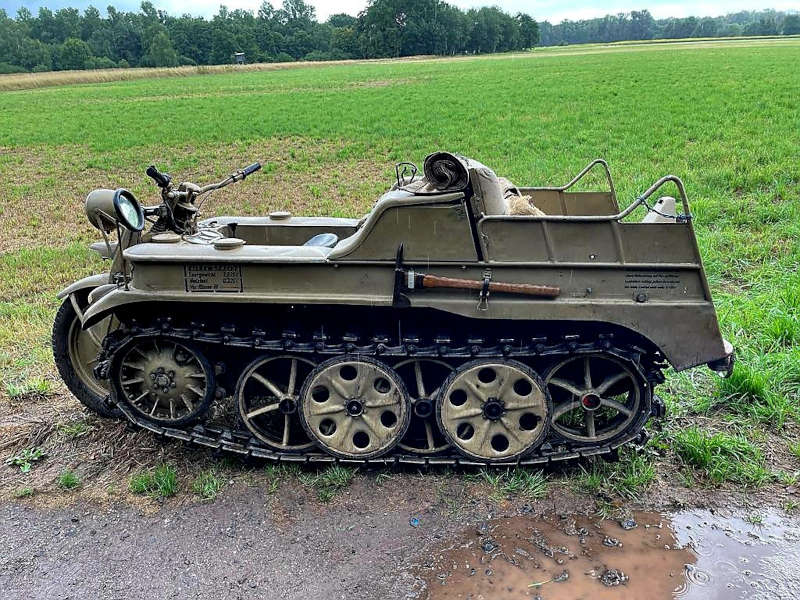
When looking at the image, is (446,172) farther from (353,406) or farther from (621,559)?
(621,559)

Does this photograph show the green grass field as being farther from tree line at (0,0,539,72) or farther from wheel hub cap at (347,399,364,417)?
tree line at (0,0,539,72)

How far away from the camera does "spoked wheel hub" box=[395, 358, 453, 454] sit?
5020 millimetres

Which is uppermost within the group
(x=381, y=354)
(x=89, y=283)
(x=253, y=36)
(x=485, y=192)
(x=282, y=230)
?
(x=253, y=36)

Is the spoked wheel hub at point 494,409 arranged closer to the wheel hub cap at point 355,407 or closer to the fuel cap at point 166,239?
the wheel hub cap at point 355,407

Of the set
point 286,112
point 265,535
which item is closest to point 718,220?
point 265,535

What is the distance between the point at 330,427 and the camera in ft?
17.0

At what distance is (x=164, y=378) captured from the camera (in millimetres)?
5242

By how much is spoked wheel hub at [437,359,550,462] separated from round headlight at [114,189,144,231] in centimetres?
253

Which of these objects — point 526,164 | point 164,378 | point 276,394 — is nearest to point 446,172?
point 276,394

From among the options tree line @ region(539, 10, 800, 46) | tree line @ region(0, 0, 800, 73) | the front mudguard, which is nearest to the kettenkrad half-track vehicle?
the front mudguard

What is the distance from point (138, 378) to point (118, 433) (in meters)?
0.85

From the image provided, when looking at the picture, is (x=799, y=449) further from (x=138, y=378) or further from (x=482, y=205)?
(x=138, y=378)

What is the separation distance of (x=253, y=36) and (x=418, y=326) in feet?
288

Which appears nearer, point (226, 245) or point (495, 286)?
point (495, 286)
